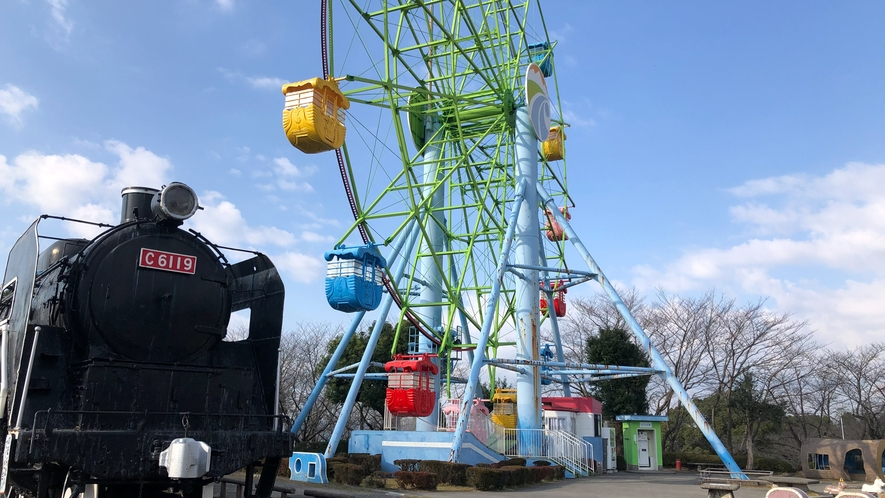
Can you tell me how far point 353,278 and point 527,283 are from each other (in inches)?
331

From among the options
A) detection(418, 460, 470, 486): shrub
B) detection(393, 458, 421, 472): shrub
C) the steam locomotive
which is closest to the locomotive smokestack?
the steam locomotive

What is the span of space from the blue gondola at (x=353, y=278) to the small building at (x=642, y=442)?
1475cm

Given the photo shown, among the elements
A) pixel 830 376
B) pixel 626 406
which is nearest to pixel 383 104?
pixel 626 406

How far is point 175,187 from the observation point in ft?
26.8

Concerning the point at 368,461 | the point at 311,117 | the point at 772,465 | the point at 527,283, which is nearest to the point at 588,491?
the point at 368,461

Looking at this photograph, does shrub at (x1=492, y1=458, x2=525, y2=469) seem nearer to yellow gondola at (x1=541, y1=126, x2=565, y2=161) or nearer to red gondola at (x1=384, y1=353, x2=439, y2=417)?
red gondola at (x1=384, y1=353, x2=439, y2=417)

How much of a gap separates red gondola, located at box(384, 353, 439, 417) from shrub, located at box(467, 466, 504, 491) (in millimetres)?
2898

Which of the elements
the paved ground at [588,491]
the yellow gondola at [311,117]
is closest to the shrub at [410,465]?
the paved ground at [588,491]

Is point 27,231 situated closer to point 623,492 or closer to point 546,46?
point 623,492

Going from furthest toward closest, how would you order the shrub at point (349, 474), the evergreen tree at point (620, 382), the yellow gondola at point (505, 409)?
the evergreen tree at point (620, 382)
the yellow gondola at point (505, 409)
the shrub at point (349, 474)

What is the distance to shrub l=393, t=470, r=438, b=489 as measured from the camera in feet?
48.8

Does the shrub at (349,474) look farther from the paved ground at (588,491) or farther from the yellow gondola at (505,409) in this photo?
the yellow gondola at (505,409)

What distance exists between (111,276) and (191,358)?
4.63 ft

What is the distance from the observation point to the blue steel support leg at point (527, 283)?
21.6 metres
